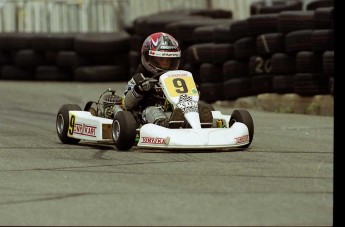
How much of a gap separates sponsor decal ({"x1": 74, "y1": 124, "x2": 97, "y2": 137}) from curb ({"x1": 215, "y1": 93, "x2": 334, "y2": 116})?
459 centimetres

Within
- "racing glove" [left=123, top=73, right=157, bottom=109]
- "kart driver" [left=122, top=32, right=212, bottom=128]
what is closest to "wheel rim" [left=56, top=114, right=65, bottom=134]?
"kart driver" [left=122, top=32, right=212, bottom=128]

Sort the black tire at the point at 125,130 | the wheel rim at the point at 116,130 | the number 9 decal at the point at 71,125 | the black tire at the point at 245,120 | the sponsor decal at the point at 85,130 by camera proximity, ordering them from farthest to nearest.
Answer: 1. the number 9 decal at the point at 71,125
2. the sponsor decal at the point at 85,130
3. the black tire at the point at 245,120
4. the wheel rim at the point at 116,130
5. the black tire at the point at 125,130

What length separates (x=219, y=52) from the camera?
1545cm

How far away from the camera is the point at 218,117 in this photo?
10062 millimetres

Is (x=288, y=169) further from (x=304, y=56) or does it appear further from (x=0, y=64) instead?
(x=0, y=64)

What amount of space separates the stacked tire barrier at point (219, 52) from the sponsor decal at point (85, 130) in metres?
4.22

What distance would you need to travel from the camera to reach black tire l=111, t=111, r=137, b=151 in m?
9.23

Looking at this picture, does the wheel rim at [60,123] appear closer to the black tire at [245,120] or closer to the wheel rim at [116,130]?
the wheel rim at [116,130]

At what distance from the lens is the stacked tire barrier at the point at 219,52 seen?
1384cm

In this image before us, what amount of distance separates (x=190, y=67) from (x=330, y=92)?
308 cm

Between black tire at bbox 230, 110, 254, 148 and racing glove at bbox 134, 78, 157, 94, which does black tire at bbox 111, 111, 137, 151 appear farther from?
black tire at bbox 230, 110, 254, 148

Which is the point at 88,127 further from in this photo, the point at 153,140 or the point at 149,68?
the point at 153,140

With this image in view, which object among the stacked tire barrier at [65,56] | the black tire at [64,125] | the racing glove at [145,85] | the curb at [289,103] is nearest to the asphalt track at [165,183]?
the black tire at [64,125]

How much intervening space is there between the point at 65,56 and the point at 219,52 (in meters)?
5.18
